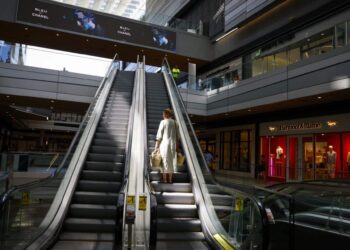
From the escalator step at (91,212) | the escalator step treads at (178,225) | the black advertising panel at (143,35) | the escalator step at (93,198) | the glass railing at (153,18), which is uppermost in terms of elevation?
the glass railing at (153,18)

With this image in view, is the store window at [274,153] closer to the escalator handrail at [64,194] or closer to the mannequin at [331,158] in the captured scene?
the mannequin at [331,158]

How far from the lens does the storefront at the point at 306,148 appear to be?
50.1 ft

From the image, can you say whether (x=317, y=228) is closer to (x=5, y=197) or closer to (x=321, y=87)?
(x=5, y=197)

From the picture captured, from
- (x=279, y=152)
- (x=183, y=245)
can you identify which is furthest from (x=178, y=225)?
(x=279, y=152)

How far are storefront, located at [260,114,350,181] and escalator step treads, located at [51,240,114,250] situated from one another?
9499 millimetres

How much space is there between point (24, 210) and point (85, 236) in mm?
1055

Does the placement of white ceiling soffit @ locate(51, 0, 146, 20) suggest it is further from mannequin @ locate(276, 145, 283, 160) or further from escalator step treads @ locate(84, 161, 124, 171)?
escalator step treads @ locate(84, 161, 124, 171)

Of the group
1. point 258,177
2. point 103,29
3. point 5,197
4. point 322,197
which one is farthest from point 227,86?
point 5,197

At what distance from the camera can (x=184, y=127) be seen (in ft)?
31.2

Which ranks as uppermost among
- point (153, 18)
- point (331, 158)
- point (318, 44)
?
point (153, 18)

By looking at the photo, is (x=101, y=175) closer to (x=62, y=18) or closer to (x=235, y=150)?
(x=62, y=18)

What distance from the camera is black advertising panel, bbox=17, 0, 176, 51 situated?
65.6ft

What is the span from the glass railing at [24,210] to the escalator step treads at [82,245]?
13.2 inches

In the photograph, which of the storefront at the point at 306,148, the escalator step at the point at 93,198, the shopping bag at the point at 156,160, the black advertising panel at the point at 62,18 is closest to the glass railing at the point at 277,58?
the storefront at the point at 306,148
